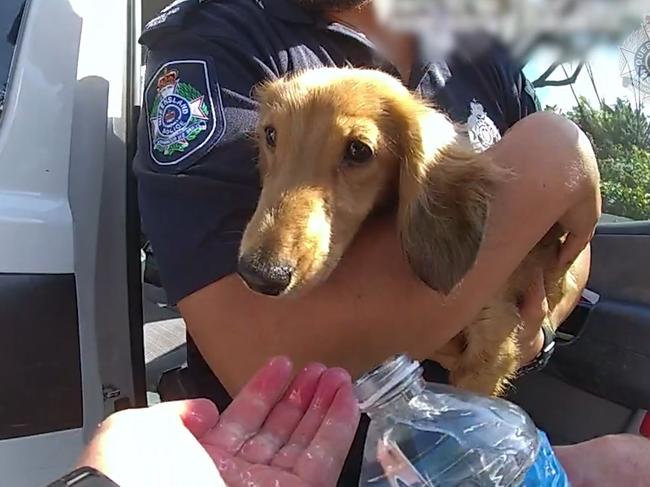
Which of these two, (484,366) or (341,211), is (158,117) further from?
(484,366)

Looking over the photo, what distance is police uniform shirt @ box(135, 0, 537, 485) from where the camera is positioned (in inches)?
59.4

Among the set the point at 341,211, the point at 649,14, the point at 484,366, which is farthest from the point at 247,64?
the point at 649,14

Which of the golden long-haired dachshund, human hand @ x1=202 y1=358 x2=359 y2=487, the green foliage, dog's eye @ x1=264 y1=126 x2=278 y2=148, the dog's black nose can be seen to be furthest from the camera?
the green foliage

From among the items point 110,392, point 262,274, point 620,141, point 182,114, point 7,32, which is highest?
point 7,32

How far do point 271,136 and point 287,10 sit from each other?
278 mm

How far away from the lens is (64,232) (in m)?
1.59

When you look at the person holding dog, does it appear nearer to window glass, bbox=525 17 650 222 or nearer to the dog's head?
the dog's head

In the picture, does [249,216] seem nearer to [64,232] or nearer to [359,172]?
[359,172]

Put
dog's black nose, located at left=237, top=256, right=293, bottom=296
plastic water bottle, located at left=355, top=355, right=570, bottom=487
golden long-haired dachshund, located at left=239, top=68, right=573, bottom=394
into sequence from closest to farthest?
plastic water bottle, located at left=355, top=355, right=570, bottom=487 < dog's black nose, located at left=237, top=256, right=293, bottom=296 < golden long-haired dachshund, located at left=239, top=68, right=573, bottom=394

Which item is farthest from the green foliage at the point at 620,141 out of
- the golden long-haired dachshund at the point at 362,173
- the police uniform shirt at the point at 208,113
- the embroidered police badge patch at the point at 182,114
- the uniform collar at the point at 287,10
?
the embroidered police badge patch at the point at 182,114

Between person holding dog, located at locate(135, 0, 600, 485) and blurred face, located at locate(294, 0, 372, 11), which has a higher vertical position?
blurred face, located at locate(294, 0, 372, 11)

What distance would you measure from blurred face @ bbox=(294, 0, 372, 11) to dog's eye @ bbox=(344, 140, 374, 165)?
1.14 ft

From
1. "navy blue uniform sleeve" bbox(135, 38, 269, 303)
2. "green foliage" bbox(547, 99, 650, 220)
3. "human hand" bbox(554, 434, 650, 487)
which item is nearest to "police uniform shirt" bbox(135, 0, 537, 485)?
"navy blue uniform sleeve" bbox(135, 38, 269, 303)

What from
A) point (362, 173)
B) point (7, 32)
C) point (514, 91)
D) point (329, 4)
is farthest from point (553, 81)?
point (7, 32)
